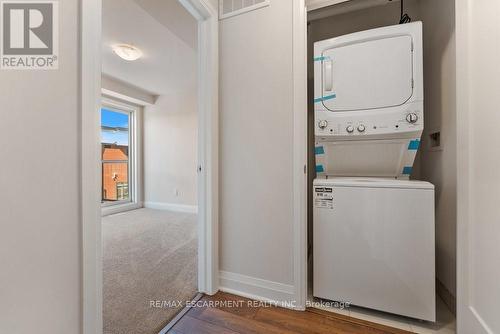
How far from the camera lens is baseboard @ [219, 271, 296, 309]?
137cm

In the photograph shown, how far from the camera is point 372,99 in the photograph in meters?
1.36

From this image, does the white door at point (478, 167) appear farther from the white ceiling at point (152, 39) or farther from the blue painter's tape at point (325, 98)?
the white ceiling at point (152, 39)

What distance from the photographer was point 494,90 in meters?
0.90

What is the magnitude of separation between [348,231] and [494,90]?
0.96 m

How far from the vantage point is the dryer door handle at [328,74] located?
1.43 m

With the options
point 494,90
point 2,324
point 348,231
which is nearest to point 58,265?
point 2,324

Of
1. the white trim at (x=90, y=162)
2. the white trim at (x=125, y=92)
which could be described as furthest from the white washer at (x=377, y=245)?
the white trim at (x=125, y=92)

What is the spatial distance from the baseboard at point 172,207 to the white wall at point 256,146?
2552 mm

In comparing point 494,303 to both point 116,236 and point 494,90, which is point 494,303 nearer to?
point 494,90

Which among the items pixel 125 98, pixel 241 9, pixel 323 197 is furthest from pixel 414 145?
pixel 125 98

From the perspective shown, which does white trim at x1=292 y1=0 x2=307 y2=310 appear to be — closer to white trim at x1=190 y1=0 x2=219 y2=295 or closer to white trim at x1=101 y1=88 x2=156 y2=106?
white trim at x1=190 y1=0 x2=219 y2=295

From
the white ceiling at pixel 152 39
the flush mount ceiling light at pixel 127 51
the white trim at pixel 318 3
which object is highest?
the white ceiling at pixel 152 39

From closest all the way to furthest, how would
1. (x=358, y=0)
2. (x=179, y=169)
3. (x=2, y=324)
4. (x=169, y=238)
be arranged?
(x=2, y=324) → (x=358, y=0) → (x=169, y=238) → (x=179, y=169)

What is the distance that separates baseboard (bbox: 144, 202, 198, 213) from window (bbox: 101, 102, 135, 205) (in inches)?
15.7
